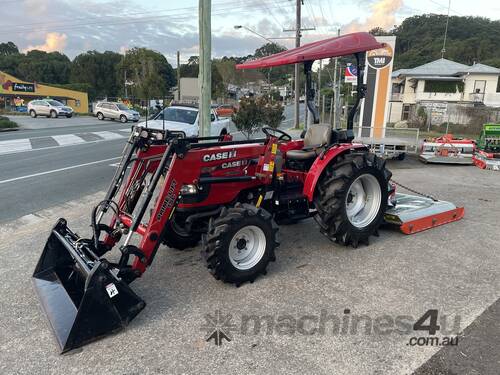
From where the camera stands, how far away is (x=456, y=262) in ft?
14.4

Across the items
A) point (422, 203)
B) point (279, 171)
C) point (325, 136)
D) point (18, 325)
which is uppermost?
point (325, 136)

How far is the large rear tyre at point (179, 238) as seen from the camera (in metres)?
4.20

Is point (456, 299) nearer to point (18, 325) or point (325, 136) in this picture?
point (325, 136)

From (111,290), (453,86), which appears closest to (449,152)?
(111,290)

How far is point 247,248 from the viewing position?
12.9 feet

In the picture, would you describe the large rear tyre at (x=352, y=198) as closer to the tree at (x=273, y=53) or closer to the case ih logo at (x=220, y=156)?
the case ih logo at (x=220, y=156)

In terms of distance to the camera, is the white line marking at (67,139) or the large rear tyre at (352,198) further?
the white line marking at (67,139)

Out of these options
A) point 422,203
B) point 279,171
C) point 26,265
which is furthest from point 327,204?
point 26,265

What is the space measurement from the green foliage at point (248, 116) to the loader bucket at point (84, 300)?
429 inches

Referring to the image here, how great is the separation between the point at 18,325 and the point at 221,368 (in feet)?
5.78

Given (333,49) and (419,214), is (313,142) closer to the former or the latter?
(333,49)

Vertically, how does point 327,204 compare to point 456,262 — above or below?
above

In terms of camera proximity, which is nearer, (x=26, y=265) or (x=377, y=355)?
(x=377, y=355)

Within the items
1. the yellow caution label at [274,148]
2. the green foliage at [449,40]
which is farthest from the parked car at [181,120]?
the green foliage at [449,40]
